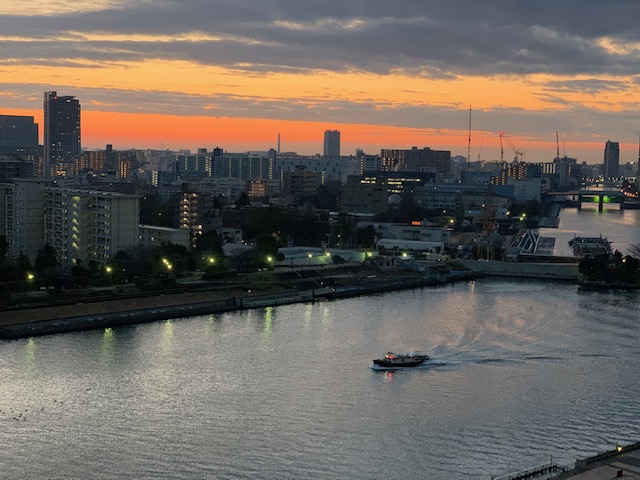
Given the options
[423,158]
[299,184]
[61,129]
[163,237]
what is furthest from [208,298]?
[423,158]

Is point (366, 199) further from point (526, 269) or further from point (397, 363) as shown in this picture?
point (397, 363)

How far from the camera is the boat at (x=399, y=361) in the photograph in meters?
8.80

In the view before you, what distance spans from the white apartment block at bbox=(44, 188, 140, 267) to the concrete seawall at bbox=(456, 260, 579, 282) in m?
5.63

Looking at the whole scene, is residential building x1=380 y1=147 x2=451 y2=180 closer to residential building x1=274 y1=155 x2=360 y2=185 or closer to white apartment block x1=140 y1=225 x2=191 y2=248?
residential building x1=274 y1=155 x2=360 y2=185

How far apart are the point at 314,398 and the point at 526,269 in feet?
31.3

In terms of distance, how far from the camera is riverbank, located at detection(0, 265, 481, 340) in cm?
1048

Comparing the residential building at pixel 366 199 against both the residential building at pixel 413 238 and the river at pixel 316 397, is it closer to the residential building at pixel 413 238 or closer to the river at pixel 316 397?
the residential building at pixel 413 238

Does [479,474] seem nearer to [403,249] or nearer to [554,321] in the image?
[554,321]

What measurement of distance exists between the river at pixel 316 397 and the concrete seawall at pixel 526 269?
4.47 m

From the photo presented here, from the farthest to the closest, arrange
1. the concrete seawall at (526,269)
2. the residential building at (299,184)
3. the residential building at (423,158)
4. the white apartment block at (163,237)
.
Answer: the residential building at (423,158) → the residential building at (299,184) → the concrete seawall at (526,269) → the white apartment block at (163,237)

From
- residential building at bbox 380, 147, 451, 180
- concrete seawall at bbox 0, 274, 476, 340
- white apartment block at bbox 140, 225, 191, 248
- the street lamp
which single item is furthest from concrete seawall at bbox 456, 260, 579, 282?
residential building at bbox 380, 147, 451, 180

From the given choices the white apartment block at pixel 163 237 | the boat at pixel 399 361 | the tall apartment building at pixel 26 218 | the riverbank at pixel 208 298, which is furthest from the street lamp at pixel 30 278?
the boat at pixel 399 361

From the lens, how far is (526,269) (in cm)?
1656

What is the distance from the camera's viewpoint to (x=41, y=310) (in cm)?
1070
